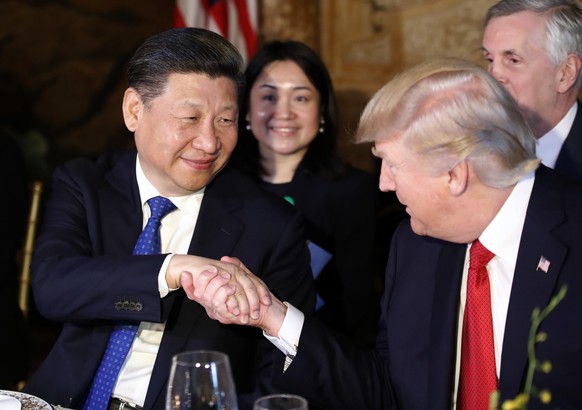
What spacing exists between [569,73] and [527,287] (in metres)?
1.31

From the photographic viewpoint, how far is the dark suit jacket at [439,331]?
6.68 ft

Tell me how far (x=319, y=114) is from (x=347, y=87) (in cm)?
156

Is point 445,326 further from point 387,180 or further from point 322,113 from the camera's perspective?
point 322,113

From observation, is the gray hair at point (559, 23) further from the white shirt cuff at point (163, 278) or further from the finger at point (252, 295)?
the white shirt cuff at point (163, 278)

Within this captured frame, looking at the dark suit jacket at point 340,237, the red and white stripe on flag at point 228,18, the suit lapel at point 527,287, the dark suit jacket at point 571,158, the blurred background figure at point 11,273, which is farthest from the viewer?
the red and white stripe on flag at point 228,18

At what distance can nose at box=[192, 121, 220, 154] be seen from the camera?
2.48 meters

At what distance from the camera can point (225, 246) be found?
8.43 feet

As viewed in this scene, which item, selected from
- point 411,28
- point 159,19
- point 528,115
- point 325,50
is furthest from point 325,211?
point 159,19

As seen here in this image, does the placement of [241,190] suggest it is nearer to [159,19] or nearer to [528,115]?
[528,115]

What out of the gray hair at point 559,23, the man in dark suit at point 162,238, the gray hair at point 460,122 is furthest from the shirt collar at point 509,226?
the gray hair at point 559,23

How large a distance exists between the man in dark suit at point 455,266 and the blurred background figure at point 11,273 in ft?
5.42

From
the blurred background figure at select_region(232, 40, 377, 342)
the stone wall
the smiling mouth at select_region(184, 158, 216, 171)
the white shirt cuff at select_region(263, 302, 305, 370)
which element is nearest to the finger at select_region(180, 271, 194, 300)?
the white shirt cuff at select_region(263, 302, 305, 370)

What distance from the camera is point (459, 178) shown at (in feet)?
6.53

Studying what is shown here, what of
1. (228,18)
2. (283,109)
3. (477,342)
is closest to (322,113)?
(283,109)
